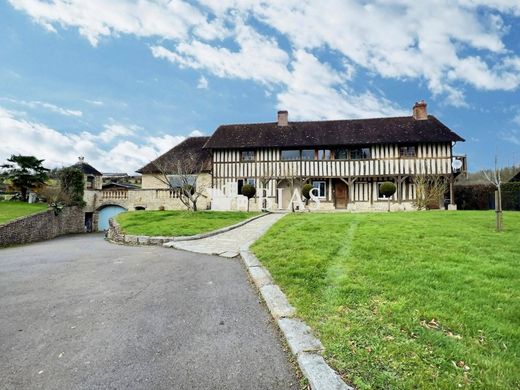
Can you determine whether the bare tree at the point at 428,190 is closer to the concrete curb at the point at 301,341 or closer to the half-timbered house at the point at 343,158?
the half-timbered house at the point at 343,158

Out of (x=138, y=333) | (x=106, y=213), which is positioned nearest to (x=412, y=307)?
(x=138, y=333)

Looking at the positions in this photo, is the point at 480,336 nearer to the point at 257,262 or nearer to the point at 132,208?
the point at 257,262

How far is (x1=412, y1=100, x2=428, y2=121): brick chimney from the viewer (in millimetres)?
21672

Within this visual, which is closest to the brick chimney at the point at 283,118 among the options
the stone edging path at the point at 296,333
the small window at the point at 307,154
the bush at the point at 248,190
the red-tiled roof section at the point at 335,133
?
the red-tiled roof section at the point at 335,133

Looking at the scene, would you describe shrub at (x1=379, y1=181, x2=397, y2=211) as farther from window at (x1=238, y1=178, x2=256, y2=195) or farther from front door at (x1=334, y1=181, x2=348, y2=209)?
window at (x1=238, y1=178, x2=256, y2=195)

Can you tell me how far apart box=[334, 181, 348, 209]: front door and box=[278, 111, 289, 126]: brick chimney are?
20.7 ft

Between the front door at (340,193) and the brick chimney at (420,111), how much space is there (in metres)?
7.19

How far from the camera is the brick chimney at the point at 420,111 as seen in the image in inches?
853

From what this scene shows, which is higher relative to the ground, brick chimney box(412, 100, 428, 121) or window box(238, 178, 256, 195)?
brick chimney box(412, 100, 428, 121)

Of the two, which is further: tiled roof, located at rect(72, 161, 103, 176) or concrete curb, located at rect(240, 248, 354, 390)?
tiled roof, located at rect(72, 161, 103, 176)

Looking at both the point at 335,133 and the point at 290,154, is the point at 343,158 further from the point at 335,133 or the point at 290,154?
the point at 290,154

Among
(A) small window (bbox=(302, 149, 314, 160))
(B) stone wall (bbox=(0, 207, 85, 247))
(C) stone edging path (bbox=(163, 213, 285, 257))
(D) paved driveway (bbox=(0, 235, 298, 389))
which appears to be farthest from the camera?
(A) small window (bbox=(302, 149, 314, 160))

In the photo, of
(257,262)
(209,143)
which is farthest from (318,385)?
(209,143)

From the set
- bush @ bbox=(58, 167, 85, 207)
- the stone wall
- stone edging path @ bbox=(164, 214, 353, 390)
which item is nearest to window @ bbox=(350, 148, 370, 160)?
stone edging path @ bbox=(164, 214, 353, 390)
